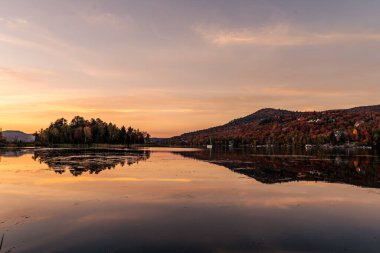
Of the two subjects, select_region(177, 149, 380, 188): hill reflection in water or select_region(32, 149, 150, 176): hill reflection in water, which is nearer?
select_region(177, 149, 380, 188): hill reflection in water

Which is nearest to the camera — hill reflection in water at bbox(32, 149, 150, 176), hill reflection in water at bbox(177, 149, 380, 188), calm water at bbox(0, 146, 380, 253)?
calm water at bbox(0, 146, 380, 253)

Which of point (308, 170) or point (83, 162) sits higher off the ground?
point (83, 162)

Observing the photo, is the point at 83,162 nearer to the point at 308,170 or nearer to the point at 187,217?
the point at 308,170

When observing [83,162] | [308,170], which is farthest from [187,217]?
[83,162]

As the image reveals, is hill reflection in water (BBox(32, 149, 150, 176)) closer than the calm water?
No

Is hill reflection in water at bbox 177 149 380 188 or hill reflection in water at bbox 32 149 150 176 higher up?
hill reflection in water at bbox 32 149 150 176

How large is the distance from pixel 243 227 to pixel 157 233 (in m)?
4.21

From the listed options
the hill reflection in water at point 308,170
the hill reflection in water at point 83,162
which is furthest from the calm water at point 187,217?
the hill reflection in water at point 83,162

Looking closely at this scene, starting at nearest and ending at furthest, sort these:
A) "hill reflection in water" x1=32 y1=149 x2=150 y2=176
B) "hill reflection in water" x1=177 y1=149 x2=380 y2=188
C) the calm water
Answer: the calm water → "hill reflection in water" x1=177 y1=149 x2=380 y2=188 → "hill reflection in water" x1=32 y1=149 x2=150 y2=176

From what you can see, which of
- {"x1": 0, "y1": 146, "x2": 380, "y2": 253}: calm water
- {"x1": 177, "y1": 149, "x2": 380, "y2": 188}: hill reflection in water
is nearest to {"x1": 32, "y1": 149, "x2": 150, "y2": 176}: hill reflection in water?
{"x1": 0, "y1": 146, "x2": 380, "y2": 253}: calm water

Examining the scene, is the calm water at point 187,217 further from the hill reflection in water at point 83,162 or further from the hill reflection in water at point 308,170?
the hill reflection in water at point 83,162

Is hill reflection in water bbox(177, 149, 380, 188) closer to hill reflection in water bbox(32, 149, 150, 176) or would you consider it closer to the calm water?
the calm water

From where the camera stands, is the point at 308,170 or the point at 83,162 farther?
the point at 83,162

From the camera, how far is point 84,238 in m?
13.2
